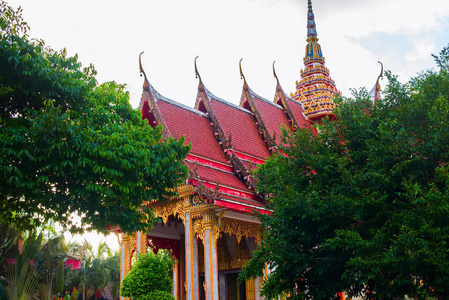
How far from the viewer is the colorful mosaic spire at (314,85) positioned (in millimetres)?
25000

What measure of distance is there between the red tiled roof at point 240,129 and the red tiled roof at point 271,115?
2.18 feet

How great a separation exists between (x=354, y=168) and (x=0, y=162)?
6.76 metres

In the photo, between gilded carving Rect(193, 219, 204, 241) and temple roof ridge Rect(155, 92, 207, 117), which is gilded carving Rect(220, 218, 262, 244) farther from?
temple roof ridge Rect(155, 92, 207, 117)

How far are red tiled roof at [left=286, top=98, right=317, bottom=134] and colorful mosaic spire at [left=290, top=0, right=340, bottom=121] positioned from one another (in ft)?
1.41

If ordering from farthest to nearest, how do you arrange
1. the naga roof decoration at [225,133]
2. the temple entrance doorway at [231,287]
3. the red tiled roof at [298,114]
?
the red tiled roof at [298,114], the temple entrance doorway at [231,287], the naga roof decoration at [225,133]

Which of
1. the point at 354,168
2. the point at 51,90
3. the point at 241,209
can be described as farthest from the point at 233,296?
the point at 51,90

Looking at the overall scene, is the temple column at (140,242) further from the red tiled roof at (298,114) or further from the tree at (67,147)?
the red tiled roof at (298,114)

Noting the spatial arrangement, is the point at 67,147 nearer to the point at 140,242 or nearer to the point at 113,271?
the point at 140,242

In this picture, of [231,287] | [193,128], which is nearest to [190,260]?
[231,287]

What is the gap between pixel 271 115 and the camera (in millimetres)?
21703

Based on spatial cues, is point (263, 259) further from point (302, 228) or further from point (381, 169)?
point (381, 169)

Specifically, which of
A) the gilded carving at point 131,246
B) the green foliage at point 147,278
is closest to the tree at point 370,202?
the green foliage at point 147,278

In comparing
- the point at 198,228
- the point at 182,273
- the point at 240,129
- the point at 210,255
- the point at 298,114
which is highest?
the point at 298,114

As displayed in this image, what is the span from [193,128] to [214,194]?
174 inches
